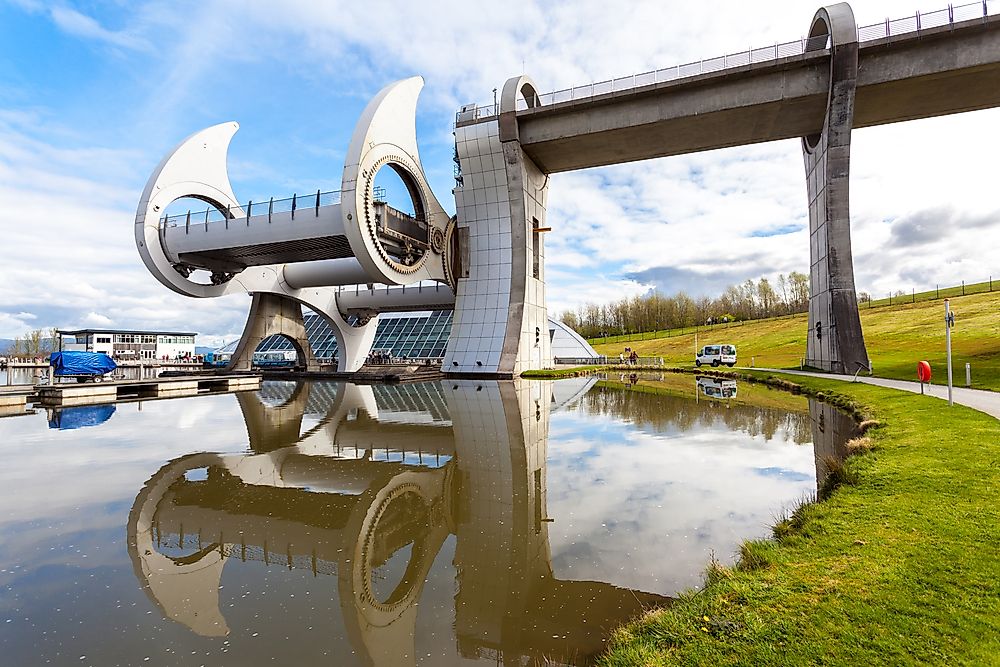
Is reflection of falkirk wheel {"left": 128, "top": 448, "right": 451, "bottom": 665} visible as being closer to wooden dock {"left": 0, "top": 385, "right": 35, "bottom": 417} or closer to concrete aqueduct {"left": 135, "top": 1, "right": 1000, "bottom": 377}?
wooden dock {"left": 0, "top": 385, "right": 35, "bottom": 417}

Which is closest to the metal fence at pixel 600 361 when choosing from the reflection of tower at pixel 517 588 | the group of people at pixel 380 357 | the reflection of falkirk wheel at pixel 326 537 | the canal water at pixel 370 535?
the group of people at pixel 380 357

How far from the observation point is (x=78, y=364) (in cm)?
2845

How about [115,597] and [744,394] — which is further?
[744,394]

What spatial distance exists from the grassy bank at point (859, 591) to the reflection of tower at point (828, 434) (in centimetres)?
196

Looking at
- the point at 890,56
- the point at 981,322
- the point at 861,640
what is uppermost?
the point at 890,56

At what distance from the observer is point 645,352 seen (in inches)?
3221

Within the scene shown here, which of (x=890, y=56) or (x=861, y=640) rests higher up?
(x=890, y=56)

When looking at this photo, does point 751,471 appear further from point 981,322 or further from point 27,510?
point 981,322

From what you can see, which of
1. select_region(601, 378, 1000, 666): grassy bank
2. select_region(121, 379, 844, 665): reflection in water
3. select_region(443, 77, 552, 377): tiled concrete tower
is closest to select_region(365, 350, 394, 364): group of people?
select_region(443, 77, 552, 377): tiled concrete tower

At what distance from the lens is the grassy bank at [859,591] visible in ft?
10.2

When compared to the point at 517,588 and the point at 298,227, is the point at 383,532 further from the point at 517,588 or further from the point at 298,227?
the point at 298,227

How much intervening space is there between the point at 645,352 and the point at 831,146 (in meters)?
57.2

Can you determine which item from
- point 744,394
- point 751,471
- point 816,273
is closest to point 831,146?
point 816,273

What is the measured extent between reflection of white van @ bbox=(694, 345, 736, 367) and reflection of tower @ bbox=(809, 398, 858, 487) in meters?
25.3
